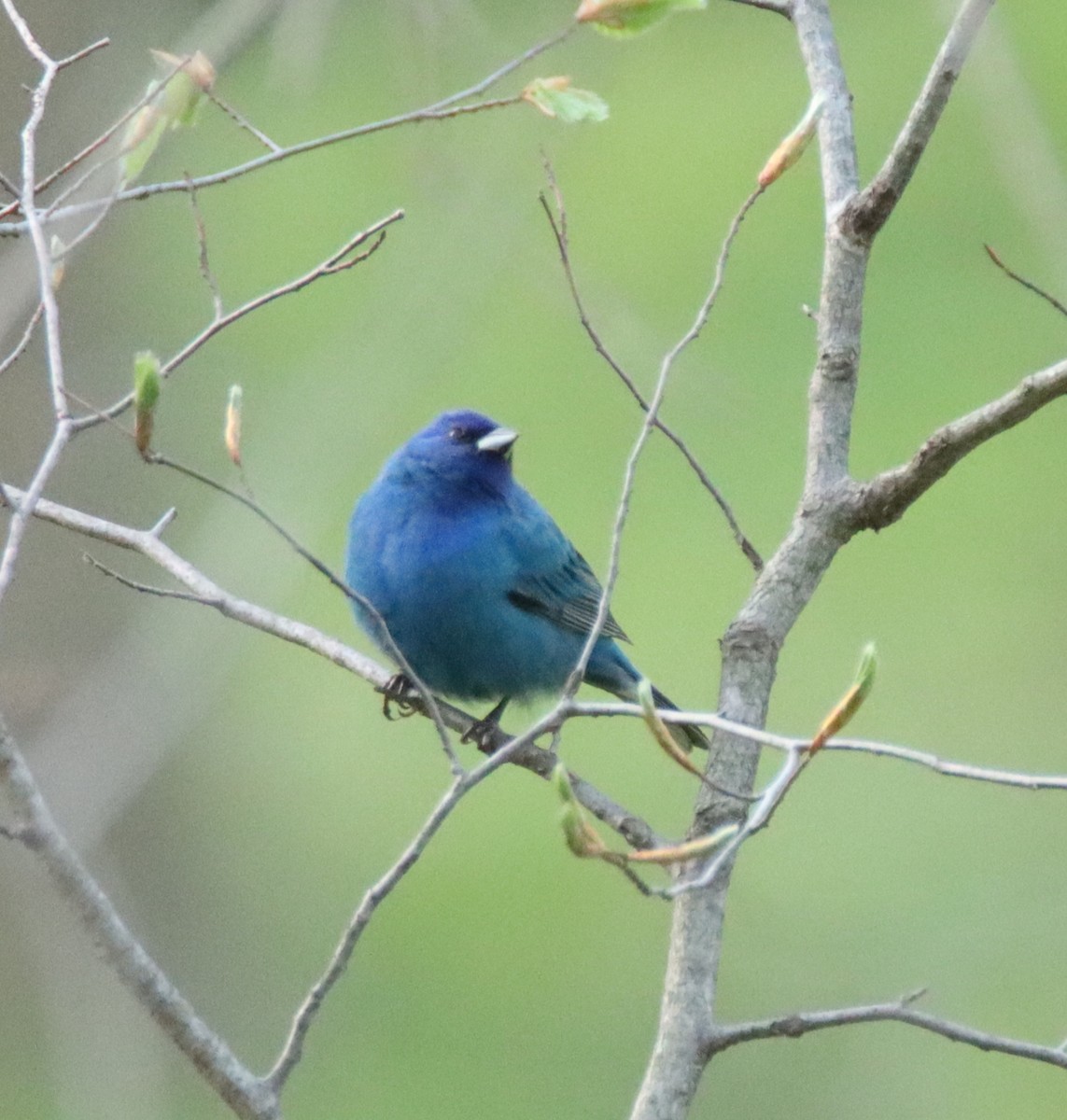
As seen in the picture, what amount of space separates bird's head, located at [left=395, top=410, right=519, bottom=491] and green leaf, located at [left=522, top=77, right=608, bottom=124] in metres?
1.93

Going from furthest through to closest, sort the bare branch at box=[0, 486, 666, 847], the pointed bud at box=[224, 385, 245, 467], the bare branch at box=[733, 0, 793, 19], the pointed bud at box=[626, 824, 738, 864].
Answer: the bare branch at box=[733, 0, 793, 19] < the bare branch at box=[0, 486, 666, 847] < the pointed bud at box=[224, 385, 245, 467] < the pointed bud at box=[626, 824, 738, 864]

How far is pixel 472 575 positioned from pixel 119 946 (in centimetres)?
225

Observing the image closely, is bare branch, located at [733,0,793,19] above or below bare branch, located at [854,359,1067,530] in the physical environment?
above

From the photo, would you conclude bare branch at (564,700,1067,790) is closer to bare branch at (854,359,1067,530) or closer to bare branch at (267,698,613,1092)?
bare branch at (267,698,613,1092)

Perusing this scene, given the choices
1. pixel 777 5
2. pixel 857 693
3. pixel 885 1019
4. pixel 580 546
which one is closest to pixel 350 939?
pixel 857 693

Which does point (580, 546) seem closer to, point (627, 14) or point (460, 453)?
point (460, 453)

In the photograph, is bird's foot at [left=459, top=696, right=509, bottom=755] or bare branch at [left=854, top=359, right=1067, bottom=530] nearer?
bare branch at [left=854, top=359, right=1067, bottom=530]

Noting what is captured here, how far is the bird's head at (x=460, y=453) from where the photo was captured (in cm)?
479

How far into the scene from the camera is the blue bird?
14.8 feet

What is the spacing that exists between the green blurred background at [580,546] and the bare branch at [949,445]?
1306 millimetres

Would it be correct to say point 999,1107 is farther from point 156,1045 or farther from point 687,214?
point 687,214

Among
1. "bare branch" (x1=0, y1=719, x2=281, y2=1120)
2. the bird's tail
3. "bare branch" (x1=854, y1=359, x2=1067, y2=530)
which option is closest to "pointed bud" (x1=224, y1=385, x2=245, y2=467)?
"bare branch" (x1=0, y1=719, x2=281, y2=1120)

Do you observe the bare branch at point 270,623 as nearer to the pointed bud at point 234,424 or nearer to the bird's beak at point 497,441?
the pointed bud at point 234,424

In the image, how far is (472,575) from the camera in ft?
15.0
